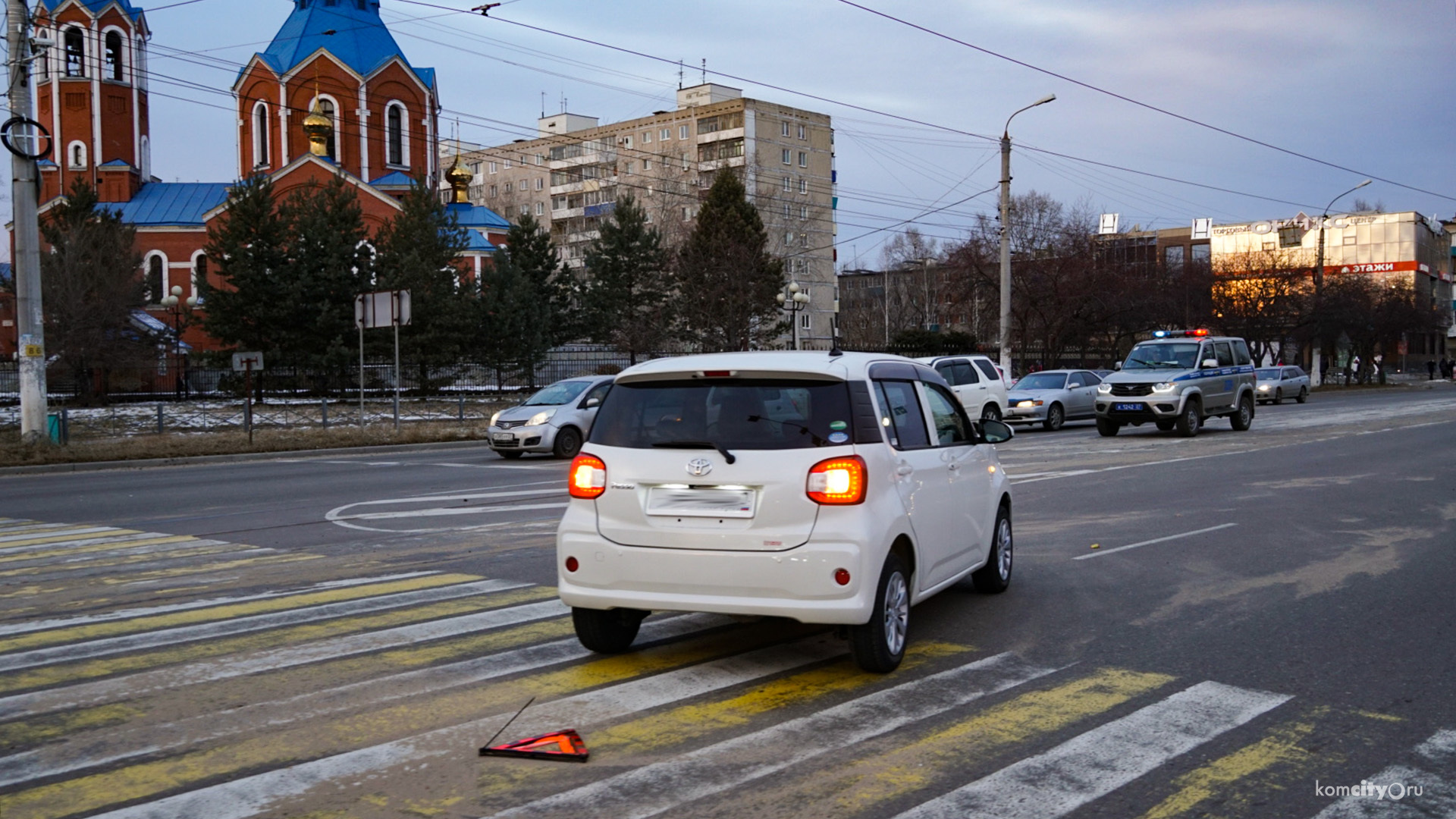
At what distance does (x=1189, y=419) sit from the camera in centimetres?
2508

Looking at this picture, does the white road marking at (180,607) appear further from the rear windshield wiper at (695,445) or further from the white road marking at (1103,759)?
the white road marking at (1103,759)

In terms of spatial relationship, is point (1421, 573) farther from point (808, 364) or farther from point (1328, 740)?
point (808, 364)

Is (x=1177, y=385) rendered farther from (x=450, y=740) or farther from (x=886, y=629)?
(x=450, y=740)

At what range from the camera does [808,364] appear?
635cm

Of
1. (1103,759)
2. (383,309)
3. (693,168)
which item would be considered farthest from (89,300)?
(693,168)

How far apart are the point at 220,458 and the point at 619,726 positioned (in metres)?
20.5

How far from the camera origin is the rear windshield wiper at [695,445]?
610 cm

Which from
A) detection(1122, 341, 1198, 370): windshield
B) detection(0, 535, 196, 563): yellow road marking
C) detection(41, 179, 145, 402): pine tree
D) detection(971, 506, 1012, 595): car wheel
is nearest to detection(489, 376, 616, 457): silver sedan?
detection(0, 535, 196, 563): yellow road marking

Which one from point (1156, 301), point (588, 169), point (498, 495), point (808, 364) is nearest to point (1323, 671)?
point (808, 364)

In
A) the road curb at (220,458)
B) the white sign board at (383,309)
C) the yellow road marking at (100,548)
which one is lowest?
the road curb at (220,458)

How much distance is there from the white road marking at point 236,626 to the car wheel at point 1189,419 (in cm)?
1960

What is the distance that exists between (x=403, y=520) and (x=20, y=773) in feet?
27.0

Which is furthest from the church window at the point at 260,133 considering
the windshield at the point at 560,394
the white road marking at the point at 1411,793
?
the white road marking at the point at 1411,793

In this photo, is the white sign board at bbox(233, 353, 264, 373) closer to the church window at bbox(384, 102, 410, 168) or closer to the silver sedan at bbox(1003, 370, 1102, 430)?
the silver sedan at bbox(1003, 370, 1102, 430)
